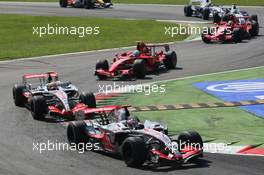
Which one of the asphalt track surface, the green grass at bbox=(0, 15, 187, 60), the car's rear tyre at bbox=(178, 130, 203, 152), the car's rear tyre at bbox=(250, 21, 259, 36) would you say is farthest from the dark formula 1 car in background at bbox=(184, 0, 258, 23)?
the car's rear tyre at bbox=(178, 130, 203, 152)

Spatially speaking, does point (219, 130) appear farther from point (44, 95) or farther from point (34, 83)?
point (34, 83)

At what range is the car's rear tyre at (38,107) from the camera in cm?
2339

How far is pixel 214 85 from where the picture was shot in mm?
29250

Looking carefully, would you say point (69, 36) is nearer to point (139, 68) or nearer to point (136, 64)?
point (136, 64)

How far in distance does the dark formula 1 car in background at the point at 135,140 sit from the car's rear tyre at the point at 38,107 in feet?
12.3

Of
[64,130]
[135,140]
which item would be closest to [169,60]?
[64,130]

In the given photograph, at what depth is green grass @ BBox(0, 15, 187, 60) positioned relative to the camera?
1728 inches

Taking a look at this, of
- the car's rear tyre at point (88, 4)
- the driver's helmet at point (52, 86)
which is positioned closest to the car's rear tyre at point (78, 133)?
the driver's helmet at point (52, 86)

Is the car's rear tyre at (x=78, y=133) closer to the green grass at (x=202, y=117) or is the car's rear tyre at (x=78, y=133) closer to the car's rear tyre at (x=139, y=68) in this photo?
the green grass at (x=202, y=117)

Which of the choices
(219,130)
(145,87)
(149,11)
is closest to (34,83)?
(145,87)

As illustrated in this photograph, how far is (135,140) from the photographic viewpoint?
17.2 m

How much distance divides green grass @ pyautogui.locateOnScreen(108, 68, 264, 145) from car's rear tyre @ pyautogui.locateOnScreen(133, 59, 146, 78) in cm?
230

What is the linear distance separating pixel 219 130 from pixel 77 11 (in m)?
46.8

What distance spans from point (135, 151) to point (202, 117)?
634cm
